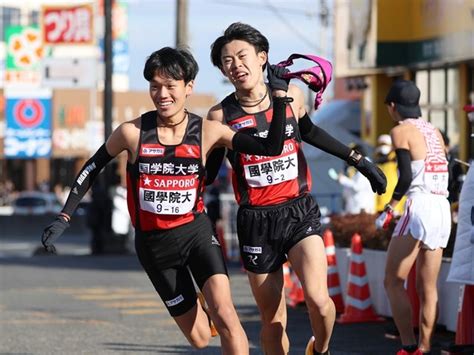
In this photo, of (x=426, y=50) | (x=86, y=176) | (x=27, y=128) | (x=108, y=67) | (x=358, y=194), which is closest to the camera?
(x=86, y=176)

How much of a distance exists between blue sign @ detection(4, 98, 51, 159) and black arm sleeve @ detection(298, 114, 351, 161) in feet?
213

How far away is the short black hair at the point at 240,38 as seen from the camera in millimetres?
7777

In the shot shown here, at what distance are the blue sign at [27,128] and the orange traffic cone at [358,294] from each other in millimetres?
60700

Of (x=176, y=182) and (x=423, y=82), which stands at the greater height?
(x=423, y=82)

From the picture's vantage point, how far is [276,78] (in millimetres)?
7488

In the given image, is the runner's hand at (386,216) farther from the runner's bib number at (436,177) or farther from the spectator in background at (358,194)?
the spectator in background at (358,194)

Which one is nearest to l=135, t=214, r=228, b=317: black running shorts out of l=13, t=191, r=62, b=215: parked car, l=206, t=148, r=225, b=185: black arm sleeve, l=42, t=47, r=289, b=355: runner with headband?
l=42, t=47, r=289, b=355: runner with headband

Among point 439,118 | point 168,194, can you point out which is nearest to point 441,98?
point 439,118

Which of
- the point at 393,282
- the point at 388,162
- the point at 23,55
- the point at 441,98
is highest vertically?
the point at 23,55

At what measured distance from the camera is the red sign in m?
42.2

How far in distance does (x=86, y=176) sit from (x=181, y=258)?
730 millimetres

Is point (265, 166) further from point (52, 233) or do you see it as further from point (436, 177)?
point (436, 177)

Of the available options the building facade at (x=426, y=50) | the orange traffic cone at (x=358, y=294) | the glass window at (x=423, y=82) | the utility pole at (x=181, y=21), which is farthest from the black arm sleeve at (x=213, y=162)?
the utility pole at (x=181, y=21)

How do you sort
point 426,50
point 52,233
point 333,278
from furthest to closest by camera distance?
point 426,50 → point 333,278 → point 52,233
